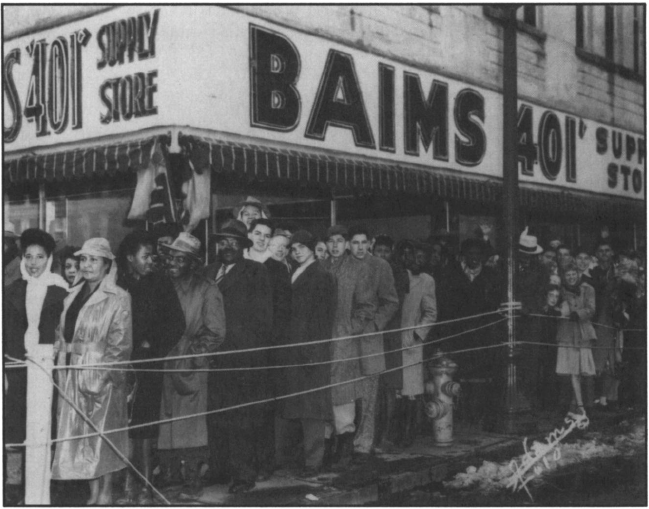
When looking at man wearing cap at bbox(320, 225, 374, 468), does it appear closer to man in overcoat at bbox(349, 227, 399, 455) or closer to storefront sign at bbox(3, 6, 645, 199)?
man in overcoat at bbox(349, 227, 399, 455)

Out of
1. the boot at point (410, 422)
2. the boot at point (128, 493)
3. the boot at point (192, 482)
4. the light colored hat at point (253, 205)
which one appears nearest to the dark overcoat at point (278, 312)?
the light colored hat at point (253, 205)

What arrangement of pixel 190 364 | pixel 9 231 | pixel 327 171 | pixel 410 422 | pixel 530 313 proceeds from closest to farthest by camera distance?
pixel 190 364 < pixel 9 231 < pixel 327 171 < pixel 410 422 < pixel 530 313

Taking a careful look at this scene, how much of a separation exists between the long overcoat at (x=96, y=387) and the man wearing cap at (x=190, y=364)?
1.09 feet

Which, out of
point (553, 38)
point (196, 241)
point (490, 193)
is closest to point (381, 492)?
point (196, 241)

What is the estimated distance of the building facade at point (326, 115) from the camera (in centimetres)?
602

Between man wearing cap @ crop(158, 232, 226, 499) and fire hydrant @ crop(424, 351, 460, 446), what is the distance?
215cm

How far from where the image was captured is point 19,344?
5.75m

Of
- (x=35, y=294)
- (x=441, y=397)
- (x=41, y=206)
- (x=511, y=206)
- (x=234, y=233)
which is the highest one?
(x=511, y=206)

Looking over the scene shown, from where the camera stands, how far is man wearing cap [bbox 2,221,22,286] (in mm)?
5875

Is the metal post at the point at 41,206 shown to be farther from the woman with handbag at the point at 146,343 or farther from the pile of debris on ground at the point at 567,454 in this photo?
the pile of debris on ground at the point at 567,454

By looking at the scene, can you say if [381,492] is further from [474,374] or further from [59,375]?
[59,375]

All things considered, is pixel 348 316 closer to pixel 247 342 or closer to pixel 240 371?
pixel 247 342

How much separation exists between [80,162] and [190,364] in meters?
1.71

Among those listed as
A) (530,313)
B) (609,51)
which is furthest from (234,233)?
(609,51)
